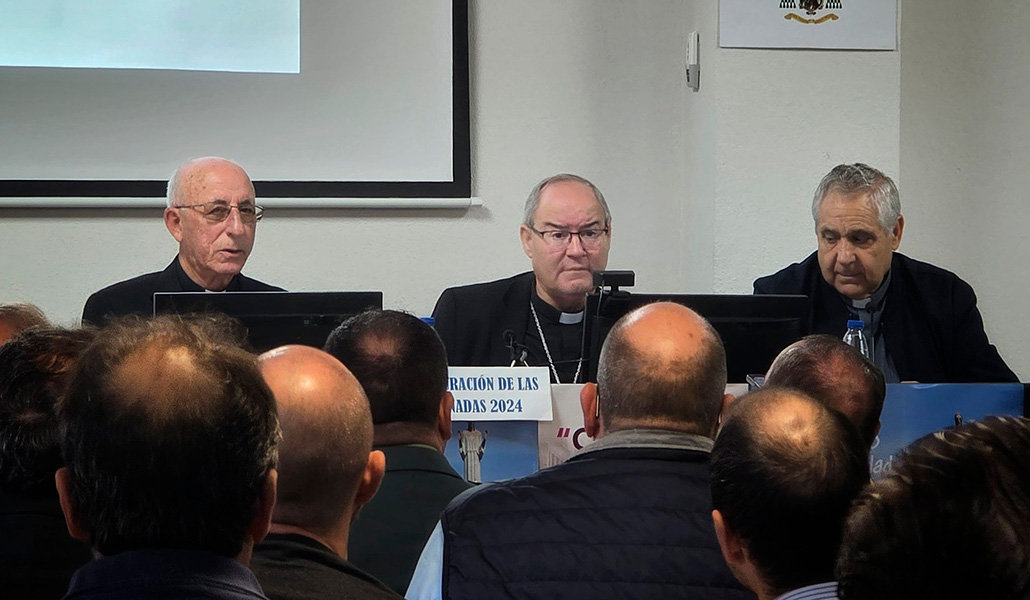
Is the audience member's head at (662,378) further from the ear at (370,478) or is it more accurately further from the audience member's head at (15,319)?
the audience member's head at (15,319)

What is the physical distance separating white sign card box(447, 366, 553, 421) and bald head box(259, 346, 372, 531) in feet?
2.72

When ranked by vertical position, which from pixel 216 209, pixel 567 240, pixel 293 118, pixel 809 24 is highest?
pixel 809 24

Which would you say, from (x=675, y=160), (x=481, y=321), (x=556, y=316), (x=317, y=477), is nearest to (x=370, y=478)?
(x=317, y=477)

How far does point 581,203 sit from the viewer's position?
138 inches

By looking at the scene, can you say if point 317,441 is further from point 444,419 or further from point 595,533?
point 444,419

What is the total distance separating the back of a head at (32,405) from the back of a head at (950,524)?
1.07 m

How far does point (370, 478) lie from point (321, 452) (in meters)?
0.11

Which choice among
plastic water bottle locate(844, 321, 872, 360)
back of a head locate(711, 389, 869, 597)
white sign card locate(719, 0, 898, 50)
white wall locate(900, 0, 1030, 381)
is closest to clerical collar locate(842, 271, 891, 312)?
plastic water bottle locate(844, 321, 872, 360)

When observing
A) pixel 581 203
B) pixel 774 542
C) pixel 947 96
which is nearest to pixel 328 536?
pixel 774 542

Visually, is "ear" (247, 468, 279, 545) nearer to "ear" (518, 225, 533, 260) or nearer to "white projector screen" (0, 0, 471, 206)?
"ear" (518, 225, 533, 260)

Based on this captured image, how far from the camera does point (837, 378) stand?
75.0 inches

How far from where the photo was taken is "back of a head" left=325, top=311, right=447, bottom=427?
190 centimetres

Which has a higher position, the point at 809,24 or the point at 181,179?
the point at 809,24

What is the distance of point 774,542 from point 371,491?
55 cm
